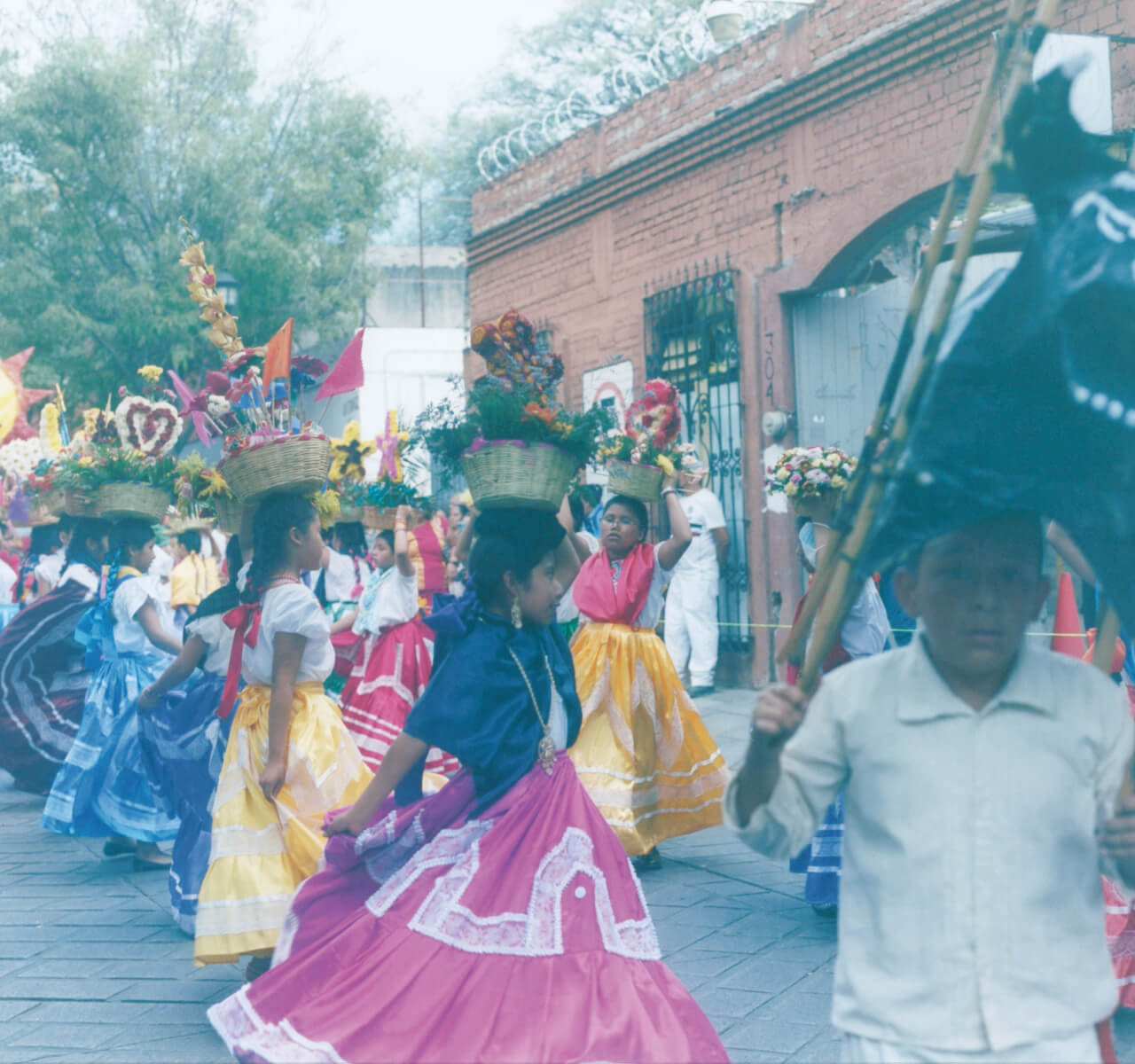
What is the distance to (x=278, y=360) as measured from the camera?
5180 mm

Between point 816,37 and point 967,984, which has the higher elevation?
point 816,37

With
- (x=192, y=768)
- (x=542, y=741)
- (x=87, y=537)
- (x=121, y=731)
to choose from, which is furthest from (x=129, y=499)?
(x=542, y=741)

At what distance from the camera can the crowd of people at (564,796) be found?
2236 mm

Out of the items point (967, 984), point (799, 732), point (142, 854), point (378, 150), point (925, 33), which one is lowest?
point (142, 854)

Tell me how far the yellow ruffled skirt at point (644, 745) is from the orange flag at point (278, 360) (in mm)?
2271

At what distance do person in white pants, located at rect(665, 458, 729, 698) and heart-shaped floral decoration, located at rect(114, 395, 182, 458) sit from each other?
16.5 feet

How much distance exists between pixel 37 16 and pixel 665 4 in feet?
60.2

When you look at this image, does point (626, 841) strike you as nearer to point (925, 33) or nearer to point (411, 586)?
point (411, 586)

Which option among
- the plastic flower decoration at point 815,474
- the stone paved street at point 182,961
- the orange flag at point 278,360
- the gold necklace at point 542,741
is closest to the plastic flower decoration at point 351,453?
the stone paved street at point 182,961

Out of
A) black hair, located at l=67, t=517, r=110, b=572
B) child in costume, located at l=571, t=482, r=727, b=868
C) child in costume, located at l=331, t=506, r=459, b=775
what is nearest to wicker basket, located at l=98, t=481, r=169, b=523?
black hair, located at l=67, t=517, r=110, b=572

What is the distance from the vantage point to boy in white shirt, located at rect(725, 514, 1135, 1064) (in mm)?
2193

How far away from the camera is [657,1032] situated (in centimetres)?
348

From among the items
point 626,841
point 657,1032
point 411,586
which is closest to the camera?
point 657,1032

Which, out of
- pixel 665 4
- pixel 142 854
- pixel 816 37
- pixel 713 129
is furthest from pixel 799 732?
pixel 665 4
